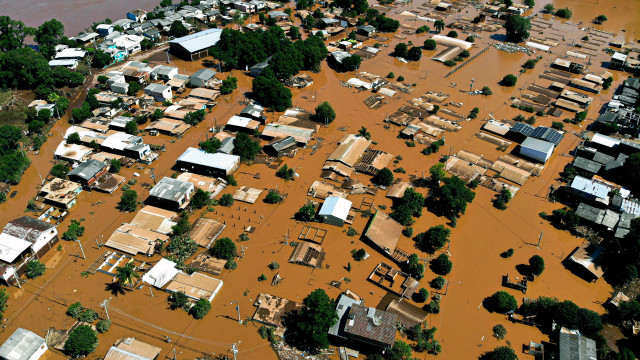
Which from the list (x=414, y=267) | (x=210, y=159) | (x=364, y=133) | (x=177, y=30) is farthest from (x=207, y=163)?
(x=177, y=30)

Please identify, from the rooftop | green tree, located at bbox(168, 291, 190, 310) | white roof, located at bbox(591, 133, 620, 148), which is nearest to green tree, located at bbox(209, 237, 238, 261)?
green tree, located at bbox(168, 291, 190, 310)

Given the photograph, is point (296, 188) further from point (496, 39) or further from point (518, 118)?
point (496, 39)

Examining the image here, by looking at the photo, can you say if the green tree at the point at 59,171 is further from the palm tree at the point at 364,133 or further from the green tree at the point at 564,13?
the green tree at the point at 564,13

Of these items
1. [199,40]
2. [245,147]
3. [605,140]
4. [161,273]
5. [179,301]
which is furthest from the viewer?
[199,40]

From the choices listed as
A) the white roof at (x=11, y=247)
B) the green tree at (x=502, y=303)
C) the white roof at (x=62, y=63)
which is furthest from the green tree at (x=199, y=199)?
the white roof at (x=62, y=63)

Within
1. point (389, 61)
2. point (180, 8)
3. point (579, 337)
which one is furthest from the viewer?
point (180, 8)

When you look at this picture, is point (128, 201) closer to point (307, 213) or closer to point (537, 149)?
point (307, 213)

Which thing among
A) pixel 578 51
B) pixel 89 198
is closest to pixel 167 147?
pixel 89 198
